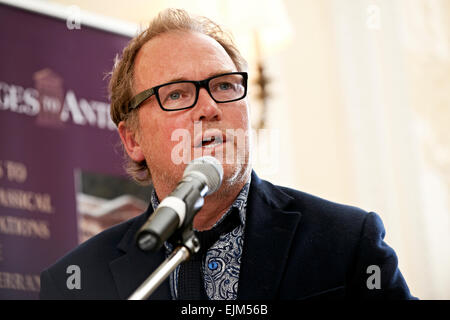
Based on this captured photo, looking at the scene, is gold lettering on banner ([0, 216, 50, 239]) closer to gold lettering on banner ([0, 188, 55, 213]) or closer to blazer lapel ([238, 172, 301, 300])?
gold lettering on banner ([0, 188, 55, 213])

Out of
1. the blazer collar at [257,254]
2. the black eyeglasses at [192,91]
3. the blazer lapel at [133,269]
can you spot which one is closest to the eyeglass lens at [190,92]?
the black eyeglasses at [192,91]

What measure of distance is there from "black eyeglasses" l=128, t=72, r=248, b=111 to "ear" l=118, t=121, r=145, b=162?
0.57 ft

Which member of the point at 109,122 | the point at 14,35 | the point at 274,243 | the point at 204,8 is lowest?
the point at 274,243

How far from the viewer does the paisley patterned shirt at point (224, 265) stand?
1532 mm

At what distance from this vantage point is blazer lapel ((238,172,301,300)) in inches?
57.8

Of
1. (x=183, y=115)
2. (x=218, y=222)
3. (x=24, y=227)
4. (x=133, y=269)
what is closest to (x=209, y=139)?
(x=183, y=115)

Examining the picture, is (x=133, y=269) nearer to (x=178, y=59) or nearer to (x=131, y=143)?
(x=131, y=143)

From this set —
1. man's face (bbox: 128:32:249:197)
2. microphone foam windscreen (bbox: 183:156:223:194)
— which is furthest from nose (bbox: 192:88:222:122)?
microphone foam windscreen (bbox: 183:156:223:194)

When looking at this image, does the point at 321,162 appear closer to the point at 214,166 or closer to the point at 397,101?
the point at 397,101

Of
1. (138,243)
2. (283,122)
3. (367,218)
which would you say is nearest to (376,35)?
(283,122)

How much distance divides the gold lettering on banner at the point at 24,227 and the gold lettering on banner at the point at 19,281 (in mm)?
150

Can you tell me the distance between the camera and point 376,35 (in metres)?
3.65

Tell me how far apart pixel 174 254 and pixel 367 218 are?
0.65m

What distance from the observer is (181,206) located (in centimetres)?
104
